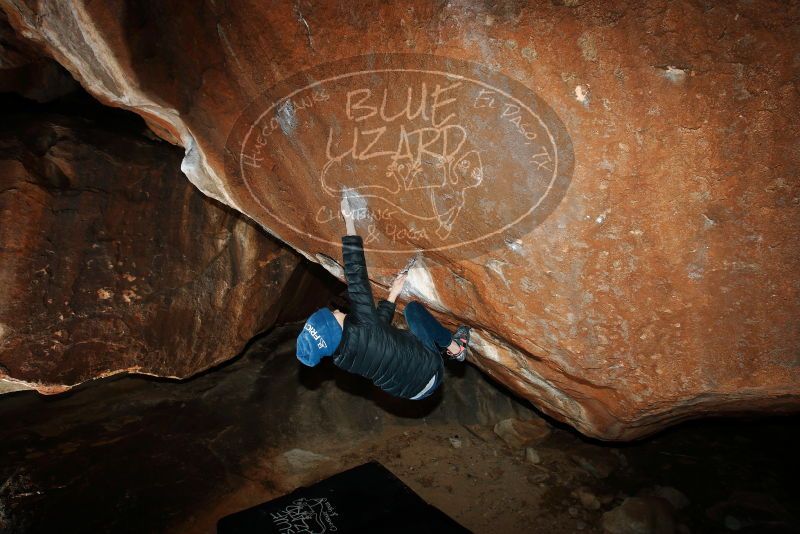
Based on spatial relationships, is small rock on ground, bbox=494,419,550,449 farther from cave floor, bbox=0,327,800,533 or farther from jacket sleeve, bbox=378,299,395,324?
jacket sleeve, bbox=378,299,395,324

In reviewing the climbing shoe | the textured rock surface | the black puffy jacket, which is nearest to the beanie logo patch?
the black puffy jacket

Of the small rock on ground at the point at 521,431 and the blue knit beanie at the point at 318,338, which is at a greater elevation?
the blue knit beanie at the point at 318,338

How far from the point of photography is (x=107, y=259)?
3.98m

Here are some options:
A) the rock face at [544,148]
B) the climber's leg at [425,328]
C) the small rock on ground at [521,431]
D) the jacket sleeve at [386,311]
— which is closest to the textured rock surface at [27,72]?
the rock face at [544,148]

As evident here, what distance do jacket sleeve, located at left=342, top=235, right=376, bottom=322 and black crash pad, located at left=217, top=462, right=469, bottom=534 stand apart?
190 cm

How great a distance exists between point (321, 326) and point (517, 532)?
3092 millimetres

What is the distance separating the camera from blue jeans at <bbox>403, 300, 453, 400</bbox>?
132 inches

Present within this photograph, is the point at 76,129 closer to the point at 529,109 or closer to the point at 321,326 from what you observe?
the point at 321,326

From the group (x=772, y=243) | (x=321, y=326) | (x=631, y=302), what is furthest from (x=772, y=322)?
(x=321, y=326)

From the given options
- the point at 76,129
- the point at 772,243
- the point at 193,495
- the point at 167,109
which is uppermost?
the point at 772,243

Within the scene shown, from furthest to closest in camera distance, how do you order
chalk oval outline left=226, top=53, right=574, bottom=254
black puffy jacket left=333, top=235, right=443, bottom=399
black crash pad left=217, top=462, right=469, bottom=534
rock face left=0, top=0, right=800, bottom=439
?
black crash pad left=217, top=462, right=469, bottom=534
black puffy jacket left=333, top=235, right=443, bottom=399
chalk oval outline left=226, top=53, right=574, bottom=254
rock face left=0, top=0, right=800, bottom=439

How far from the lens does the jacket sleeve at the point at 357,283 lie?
9.16 feet

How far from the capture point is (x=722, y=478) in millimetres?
4691

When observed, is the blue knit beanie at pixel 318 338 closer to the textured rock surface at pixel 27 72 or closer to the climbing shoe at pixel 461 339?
the climbing shoe at pixel 461 339
